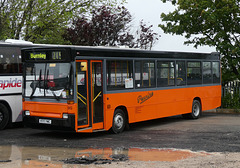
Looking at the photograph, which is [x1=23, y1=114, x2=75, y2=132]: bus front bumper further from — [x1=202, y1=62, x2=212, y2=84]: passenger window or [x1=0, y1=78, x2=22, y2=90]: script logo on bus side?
[x1=202, y1=62, x2=212, y2=84]: passenger window

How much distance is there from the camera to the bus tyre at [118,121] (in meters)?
13.9

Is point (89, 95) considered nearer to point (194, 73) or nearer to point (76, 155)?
point (76, 155)

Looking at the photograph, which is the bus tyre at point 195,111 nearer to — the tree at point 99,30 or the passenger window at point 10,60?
the passenger window at point 10,60

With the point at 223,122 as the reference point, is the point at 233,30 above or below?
above

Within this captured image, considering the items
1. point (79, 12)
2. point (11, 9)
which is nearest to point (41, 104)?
point (11, 9)

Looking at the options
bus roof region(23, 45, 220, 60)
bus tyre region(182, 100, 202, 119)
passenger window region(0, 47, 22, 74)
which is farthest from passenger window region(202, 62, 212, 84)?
passenger window region(0, 47, 22, 74)

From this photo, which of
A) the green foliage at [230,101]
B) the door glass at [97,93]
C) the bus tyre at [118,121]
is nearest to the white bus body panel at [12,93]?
the door glass at [97,93]

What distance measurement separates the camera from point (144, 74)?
15305mm

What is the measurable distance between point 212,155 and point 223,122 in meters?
7.17

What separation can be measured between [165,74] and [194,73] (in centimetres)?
216

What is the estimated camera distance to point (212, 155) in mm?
10125

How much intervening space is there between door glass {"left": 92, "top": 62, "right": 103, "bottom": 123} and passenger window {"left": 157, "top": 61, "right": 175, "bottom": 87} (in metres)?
3.30

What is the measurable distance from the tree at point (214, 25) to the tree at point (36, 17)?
7.47 meters

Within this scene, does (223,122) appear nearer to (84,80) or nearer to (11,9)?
(84,80)
